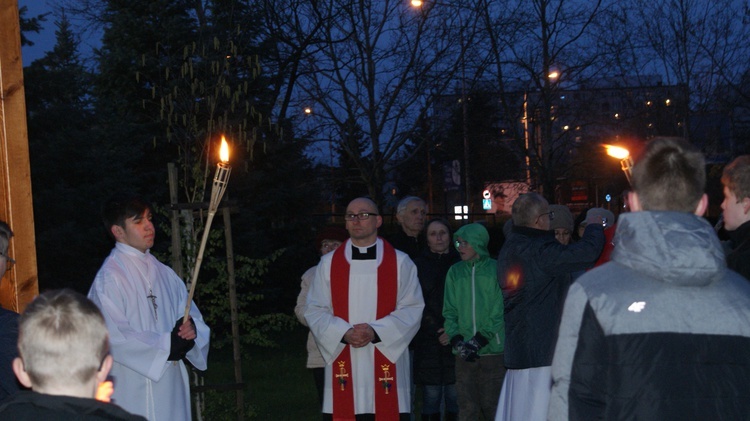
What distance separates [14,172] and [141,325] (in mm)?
1418

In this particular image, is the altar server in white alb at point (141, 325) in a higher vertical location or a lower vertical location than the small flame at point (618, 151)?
lower

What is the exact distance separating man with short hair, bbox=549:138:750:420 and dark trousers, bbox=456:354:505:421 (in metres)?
4.13

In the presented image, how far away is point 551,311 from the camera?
6.04 meters

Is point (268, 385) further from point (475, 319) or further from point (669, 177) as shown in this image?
point (669, 177)

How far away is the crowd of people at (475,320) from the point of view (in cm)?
276

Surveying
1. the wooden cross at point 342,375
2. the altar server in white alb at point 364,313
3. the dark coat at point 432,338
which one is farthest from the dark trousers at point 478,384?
the wooden cross at point 342,375

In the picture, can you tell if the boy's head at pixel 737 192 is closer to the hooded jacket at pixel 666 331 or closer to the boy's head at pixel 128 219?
the hooded jacket at pixel 666 331

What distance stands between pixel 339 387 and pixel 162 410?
1571mm

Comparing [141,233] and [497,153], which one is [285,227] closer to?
[497,153]

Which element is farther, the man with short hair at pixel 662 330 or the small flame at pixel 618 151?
the small flame at pixel 618 151

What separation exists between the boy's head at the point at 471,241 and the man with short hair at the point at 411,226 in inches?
43.5

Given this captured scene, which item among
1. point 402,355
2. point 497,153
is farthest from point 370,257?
point 497,153

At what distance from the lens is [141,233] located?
18.4 feet

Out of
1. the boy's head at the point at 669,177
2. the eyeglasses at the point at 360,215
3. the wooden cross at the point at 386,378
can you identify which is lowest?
the wooden cross at the point at 386,378
